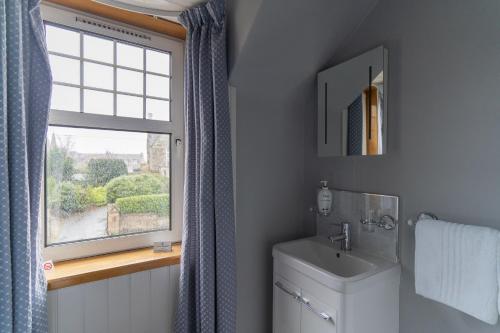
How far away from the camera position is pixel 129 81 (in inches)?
57.7

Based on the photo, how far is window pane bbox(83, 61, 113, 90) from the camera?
135 cm

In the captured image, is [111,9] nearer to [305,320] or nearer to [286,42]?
[286,42]

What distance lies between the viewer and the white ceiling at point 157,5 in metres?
1.30

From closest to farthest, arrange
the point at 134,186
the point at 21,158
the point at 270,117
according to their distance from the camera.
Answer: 1. the point at 21,158
2. the point at 134,186
3. the point at 270,117

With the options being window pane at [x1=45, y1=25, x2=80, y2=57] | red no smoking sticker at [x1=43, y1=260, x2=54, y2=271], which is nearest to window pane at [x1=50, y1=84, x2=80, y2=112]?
window pane at [x1=45, y1=25, x2=80, y2=57]

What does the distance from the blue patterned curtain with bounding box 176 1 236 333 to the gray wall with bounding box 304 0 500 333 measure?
779 mm

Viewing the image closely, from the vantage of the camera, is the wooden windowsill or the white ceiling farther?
the white ceiling

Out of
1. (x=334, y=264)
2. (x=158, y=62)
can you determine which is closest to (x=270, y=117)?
(x=158, y=62)

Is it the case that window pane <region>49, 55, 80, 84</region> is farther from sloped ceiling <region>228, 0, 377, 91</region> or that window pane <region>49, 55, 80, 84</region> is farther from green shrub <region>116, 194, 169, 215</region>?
sloped ceiling <region>228, 0, 377, 91</region>

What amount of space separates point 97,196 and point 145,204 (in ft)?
0.80

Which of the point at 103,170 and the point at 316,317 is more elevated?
the point at 103,170

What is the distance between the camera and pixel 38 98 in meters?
1.06

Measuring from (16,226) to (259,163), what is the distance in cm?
116

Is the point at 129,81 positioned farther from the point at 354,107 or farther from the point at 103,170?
the point at 354,107
